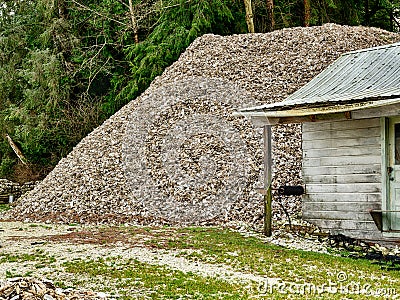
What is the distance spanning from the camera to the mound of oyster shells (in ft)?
37.9

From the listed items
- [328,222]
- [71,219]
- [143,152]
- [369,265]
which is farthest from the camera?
[143,152]

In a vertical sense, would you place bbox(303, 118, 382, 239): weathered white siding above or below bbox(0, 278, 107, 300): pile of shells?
above

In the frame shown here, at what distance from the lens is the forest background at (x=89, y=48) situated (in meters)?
19.0

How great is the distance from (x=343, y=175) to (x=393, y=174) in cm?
79

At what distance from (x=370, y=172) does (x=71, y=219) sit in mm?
6094

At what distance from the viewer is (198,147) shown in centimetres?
1271

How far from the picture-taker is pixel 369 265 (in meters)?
7.13

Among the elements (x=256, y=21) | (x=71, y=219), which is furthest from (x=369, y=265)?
(x=256, y=21)

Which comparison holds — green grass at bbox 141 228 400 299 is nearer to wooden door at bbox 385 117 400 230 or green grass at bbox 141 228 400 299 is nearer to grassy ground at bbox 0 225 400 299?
grassy ground at bbox 0 225 400 299

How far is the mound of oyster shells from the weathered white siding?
1630 millimetres

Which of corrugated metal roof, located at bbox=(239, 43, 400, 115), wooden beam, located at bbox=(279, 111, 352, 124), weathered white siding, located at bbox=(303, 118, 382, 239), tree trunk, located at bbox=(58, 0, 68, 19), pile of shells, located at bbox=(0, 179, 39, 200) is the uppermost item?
tree trunk, located at bbox=(58, 0, 68, 19)

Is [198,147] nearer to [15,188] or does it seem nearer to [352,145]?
[352,145]

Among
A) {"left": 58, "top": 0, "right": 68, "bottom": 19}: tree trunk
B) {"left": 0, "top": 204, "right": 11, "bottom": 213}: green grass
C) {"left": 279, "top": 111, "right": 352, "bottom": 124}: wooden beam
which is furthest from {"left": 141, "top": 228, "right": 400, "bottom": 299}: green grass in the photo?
{"left": 58, "top": 0, "right": 68, "bottom": 19}: tree trunk

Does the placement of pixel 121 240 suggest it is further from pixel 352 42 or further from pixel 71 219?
pixel 352 42
